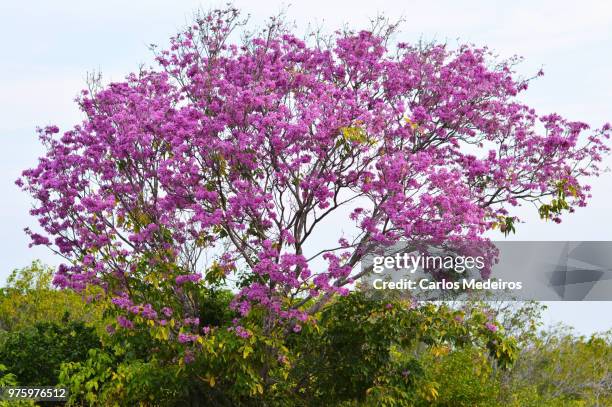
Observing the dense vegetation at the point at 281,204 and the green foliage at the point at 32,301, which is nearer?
the dense vegetation at the point at 281,204

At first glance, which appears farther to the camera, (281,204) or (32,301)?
(32,301)

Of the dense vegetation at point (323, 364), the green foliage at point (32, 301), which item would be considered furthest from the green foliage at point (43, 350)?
the green foliage at point (32, 301)

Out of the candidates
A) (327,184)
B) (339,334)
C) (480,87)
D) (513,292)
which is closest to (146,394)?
(339,334)

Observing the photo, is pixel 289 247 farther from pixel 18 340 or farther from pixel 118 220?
pixel 18 340

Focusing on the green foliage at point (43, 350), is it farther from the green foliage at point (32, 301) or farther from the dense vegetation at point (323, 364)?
the green foliage at point (32, 301)

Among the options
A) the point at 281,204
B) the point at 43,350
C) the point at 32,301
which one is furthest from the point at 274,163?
the point at 32,301

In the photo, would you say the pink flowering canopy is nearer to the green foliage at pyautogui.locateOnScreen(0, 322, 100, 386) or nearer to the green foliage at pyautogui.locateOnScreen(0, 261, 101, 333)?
the green foliage at pyautogui.locateOnScreen(0, 322, 100, 386)

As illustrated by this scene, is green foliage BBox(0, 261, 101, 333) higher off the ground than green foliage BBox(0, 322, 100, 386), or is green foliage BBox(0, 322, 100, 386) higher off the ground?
green foliage BBox(0, 261, 101, 333)

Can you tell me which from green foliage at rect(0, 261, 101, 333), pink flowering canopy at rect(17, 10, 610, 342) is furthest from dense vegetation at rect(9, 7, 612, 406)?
green foliage at rect(0, 261, 101, 333)

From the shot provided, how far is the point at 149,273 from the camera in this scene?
44.1ft

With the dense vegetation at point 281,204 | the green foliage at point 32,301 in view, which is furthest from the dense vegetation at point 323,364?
the green foliage at point 32,301

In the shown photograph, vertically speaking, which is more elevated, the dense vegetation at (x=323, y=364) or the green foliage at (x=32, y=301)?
the green foliage at (x=32, y=301)

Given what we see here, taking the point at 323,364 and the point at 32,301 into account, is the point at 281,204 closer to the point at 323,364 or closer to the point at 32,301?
the point at 323,364

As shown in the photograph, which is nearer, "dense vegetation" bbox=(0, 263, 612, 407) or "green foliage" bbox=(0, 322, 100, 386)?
"dense vegetation" bbox=(0, 263, 612, 407)
